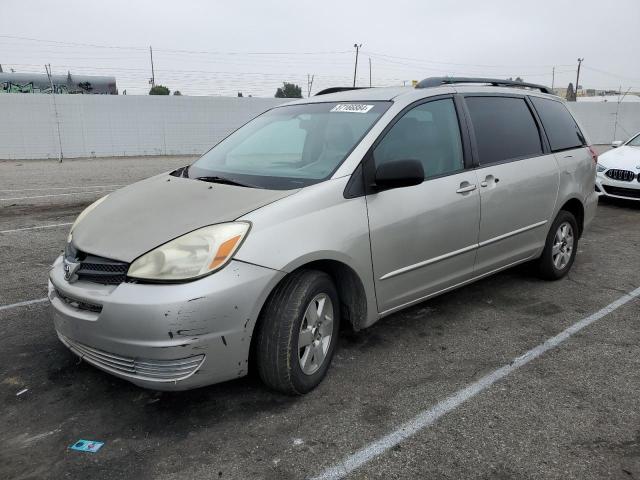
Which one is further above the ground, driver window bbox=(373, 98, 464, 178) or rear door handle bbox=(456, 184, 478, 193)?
driver window bbox=(373, 98, 464, 178)

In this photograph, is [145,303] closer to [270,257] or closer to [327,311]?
[270,257]

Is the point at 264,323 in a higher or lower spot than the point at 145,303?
lower

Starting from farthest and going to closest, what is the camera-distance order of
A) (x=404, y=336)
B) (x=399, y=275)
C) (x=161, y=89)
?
(x=161, y=89) → (x=404, y=336) → (x=399, y=275)

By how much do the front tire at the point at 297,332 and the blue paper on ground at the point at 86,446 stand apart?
86 centimetres

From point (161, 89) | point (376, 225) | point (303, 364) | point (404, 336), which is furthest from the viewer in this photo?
point (161, 89)

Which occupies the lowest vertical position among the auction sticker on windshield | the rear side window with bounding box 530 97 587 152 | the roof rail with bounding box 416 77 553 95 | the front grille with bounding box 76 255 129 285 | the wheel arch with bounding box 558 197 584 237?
the wheel arch with bounding box 558 197 584 237

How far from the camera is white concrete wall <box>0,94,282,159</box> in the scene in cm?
2114

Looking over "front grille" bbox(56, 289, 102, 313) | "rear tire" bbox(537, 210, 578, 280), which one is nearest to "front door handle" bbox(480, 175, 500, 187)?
"rear tire" bbox(537, 210, 578, 280)

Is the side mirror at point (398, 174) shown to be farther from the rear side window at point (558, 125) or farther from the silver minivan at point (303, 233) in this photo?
the rear side window at point (558, 125)

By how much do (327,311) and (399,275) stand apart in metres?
0.61

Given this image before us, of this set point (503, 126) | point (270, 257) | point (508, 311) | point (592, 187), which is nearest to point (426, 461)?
point (270, 257)

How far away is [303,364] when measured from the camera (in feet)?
9.90

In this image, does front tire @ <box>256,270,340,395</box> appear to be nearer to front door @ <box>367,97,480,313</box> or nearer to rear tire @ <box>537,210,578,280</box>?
front door @ <box>367,97,480,313</box>

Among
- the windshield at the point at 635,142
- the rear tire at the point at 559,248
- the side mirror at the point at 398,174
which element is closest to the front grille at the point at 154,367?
the side mirror at the point at 398,174
